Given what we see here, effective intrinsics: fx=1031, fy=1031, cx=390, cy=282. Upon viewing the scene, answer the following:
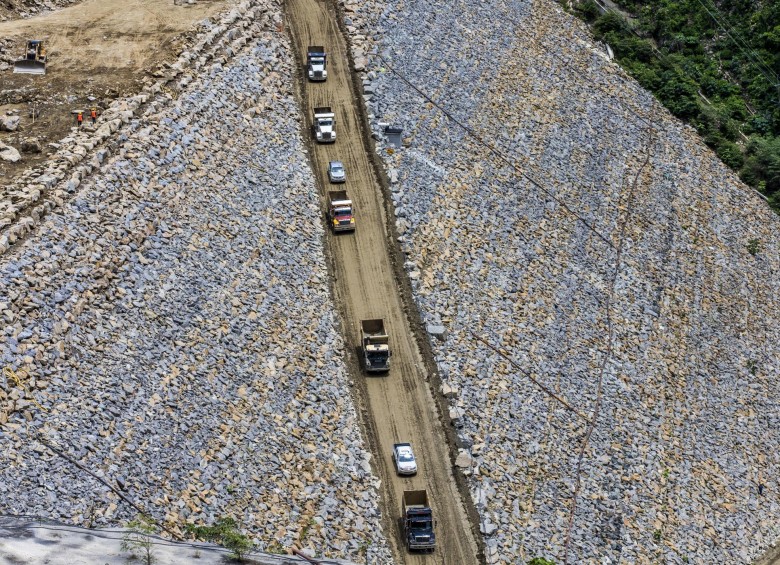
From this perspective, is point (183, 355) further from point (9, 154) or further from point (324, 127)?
point (324, 127)

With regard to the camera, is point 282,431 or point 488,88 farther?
point 488,88

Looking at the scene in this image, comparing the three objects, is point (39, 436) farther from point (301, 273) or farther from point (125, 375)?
point (301, 273)

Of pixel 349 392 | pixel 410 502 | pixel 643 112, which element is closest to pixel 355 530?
pixel 410 502

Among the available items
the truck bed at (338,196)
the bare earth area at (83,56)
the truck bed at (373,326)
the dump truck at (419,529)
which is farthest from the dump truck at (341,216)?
the dump truck at (419,529)

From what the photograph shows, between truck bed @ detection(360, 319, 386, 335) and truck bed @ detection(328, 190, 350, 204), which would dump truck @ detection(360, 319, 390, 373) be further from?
truck bed @ detection(328, 190, 350, 204)

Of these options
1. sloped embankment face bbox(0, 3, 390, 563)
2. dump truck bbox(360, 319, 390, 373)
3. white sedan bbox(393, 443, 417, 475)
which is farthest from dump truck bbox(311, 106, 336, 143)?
white sedan bbox(393, 443, 417, 475)

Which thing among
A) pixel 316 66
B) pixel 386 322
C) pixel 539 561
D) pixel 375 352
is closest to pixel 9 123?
pixel 316 66
